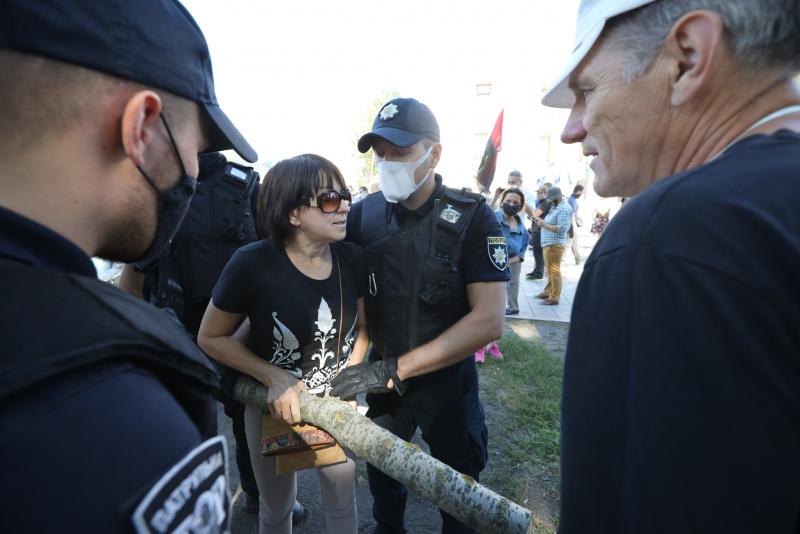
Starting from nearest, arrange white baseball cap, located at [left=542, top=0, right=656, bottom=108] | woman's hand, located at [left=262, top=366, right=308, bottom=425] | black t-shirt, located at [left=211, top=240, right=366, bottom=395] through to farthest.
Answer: white baseball cap, located at [left=542, top=0, right=656, bottom=108] < woman's hand, located at [left=262, top=366, right=308, bottom=425] < black t-shirt, located at [left=211, top=240, right=366, bottom=395]

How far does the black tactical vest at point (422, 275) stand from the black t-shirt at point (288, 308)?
0.23 metres

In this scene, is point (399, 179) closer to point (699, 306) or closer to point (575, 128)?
point (575, 128)

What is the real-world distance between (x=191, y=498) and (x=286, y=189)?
1.68 m

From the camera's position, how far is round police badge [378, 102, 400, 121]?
2213 mm

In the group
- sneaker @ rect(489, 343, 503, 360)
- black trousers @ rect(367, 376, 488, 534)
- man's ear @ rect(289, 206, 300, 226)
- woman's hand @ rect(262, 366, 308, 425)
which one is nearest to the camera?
woman's hand @ rect(262, 366, 308, 425)

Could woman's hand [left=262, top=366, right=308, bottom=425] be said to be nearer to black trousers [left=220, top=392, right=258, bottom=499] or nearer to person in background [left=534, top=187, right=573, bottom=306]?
black trousers [left=220, top=392, right=258, bottom=499]

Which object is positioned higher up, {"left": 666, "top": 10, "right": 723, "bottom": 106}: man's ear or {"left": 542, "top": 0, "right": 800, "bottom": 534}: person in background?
{"left": 666, "top": 10, "right": 723, "bottom": 106}: man's ear

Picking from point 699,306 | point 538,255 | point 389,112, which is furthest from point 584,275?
point 538,255

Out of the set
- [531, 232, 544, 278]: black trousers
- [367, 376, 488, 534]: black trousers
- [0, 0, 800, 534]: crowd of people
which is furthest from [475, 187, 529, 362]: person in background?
[0, 0, 800, 534]: crowd of people

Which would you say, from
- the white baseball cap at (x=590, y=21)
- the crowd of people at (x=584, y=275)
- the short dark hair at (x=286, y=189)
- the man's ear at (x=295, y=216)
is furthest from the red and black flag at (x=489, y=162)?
the white baseball cap at (x=590, y=21)

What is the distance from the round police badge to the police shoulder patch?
3.04ft

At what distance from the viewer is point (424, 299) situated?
2045 mm

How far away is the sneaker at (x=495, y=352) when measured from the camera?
17.4ft

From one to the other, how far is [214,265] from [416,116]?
164 cm
